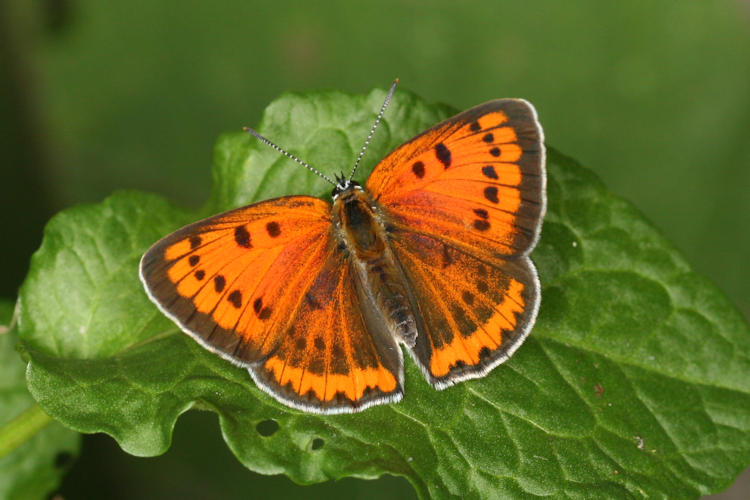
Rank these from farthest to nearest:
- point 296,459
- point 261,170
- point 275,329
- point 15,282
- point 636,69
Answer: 1. point 636,69
2. point 15,282
3. point 261,170
4. point 275,329
5. point 296,459

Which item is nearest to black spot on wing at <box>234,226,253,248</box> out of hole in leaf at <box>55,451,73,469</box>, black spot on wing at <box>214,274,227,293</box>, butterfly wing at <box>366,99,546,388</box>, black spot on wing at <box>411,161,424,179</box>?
black spot on wing at <box>214,274,227,293</box>

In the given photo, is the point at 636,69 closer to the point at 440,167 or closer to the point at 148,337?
the point at 440,167

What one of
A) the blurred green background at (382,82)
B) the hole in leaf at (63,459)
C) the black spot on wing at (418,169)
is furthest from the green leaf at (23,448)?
the blurred green background at (382,82)

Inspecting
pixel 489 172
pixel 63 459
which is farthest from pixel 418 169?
pixel 63 459

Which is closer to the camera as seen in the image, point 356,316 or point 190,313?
point 190,313

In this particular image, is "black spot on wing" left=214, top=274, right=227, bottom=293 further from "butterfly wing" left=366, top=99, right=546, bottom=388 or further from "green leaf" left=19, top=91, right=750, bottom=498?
"butterfly wing" left=366, top=99, right=546, bottom=388

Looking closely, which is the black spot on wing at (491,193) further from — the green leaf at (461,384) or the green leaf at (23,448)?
the green leaf at (23,448)

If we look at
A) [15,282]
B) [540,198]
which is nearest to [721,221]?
[540,198]
